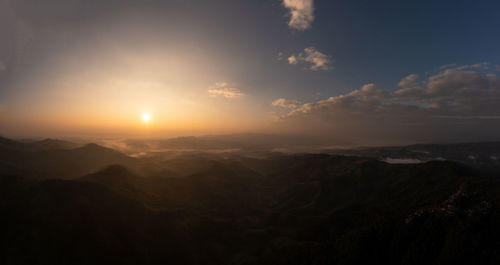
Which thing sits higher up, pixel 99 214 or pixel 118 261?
pixel 99 214

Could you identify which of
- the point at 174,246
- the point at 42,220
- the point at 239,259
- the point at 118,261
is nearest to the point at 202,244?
the point at 174,246

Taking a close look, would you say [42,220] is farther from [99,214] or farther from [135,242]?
[135,242]

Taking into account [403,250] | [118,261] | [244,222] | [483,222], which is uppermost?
[483,222]

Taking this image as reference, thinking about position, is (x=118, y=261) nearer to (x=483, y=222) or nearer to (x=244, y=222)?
(x=244, y=222)

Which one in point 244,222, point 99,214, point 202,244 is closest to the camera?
point 99,214

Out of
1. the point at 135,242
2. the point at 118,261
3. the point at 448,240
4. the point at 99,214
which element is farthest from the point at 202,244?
the point at 448,240

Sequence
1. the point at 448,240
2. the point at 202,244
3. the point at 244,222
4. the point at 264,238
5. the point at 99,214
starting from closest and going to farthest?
1. the point at 448,240
2. the point at 99,214
3. the point at 202,244
4. the point at 264,238
5. the point at 244,222

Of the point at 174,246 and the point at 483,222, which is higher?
the point at 483,222

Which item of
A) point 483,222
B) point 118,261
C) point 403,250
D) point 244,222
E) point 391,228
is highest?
point 483,222

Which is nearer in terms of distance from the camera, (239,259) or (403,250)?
(403,250)
